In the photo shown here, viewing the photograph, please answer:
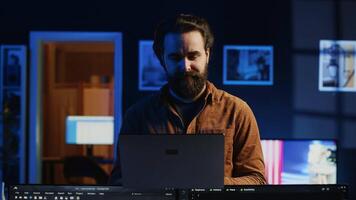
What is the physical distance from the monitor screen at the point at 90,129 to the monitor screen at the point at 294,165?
2544 mm

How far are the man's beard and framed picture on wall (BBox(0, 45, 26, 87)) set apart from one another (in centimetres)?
315

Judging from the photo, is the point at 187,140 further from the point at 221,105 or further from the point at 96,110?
the point at 96,110

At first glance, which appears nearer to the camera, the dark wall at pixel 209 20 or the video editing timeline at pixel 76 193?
the video editing timeline at pixel 76 193

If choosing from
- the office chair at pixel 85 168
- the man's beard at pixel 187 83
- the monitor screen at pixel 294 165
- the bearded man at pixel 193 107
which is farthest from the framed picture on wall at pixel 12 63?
the man's beard at pixel 187 83

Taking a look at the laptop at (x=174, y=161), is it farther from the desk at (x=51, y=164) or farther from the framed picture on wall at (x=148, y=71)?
the desk at (x=51, y=164)

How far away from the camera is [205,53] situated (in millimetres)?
2025

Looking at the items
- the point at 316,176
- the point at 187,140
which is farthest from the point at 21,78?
the point at 187,140

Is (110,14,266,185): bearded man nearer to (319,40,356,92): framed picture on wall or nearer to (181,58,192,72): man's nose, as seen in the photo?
(181,58,192,72): man's nose

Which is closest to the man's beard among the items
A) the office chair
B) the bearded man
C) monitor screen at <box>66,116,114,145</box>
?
the bearded man

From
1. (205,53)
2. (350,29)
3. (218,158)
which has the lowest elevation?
(218,158)

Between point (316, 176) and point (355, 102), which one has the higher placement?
point (355, 102)

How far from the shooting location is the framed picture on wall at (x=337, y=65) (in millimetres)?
4898

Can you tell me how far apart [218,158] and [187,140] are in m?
0.09

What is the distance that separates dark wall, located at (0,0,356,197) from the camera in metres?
4.88
